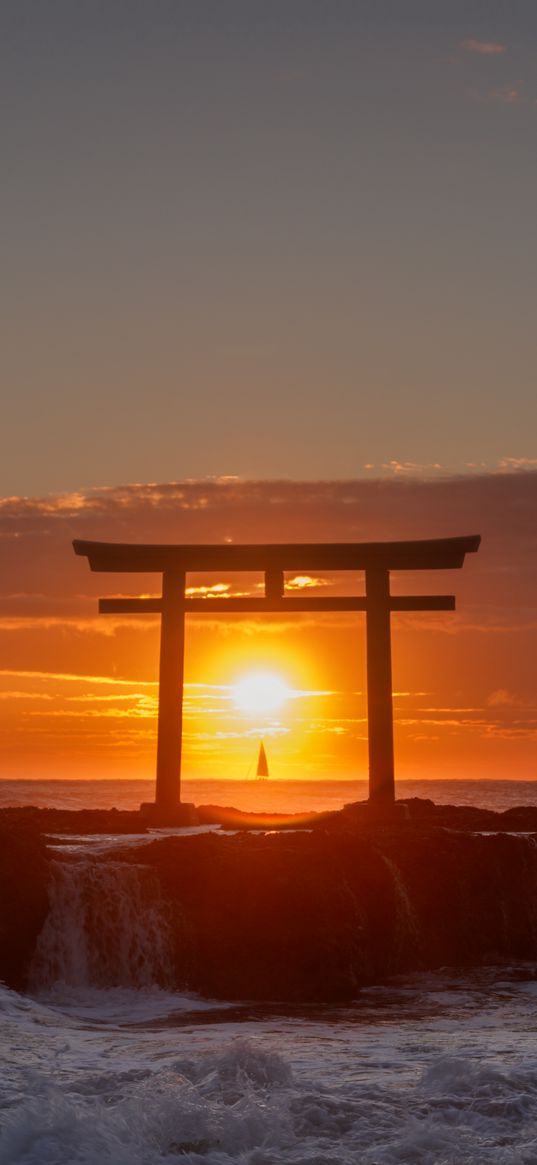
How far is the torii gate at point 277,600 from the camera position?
18766mm

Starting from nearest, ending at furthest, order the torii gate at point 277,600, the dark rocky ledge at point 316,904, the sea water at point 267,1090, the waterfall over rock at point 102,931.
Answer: the sea water at point 267,1090, the waterfall over rock at point 102,931, the dark rocky ledge at point 316,904, the torii gate at point 277,600

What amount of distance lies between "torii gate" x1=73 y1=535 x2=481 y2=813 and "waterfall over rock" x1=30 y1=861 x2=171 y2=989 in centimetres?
466

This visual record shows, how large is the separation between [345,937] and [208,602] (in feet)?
22.0

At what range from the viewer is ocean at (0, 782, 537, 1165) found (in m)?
7.14

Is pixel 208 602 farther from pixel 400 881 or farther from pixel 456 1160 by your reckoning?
pixel 456 1160

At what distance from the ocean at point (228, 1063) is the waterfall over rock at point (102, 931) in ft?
0.05

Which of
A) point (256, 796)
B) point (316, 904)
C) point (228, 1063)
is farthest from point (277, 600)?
point (256, 796)

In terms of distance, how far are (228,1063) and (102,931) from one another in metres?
5.26

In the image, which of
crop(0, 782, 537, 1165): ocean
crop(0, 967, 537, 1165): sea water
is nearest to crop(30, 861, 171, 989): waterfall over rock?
crop(0, 782, 537, 1165): ocean

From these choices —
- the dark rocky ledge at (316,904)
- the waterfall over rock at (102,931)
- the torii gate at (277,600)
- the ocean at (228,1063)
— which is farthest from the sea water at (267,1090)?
the torii gate at (277,600)

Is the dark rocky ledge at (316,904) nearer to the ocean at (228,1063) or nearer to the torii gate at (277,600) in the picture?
the ocean at (228,1063)

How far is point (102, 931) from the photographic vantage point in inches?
531

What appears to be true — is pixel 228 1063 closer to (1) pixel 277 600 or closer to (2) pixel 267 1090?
(2) pixel 267 1090

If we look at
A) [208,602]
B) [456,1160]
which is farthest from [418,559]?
[456,1160]
